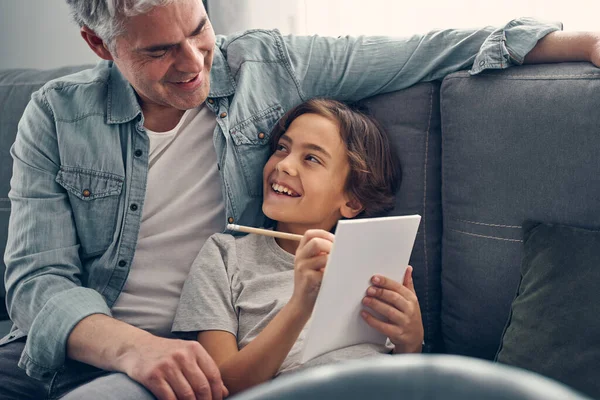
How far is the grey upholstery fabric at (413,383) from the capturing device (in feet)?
0.90

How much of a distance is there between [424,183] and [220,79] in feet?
1.76

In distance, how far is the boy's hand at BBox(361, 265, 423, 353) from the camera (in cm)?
116

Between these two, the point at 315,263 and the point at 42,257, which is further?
the point at 42,257

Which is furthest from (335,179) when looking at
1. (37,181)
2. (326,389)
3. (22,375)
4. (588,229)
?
(326,389)

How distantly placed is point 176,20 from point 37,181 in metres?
0.46

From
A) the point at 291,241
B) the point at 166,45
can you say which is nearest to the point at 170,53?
the point at 166,45

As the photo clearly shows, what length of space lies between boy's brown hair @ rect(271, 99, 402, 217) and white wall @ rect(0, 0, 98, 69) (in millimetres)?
1649

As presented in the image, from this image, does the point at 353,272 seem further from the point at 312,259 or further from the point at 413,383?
the point at 413,383

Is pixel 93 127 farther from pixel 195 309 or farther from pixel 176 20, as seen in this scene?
pixel 195 309

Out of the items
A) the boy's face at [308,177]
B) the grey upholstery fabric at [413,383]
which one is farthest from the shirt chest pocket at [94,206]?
the grey upholstery fabric at [413,383]

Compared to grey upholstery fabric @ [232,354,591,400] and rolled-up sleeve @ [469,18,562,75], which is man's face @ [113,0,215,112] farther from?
grey upholstery fabric @ [232,354,591,400]

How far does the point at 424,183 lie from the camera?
1535 millimetres

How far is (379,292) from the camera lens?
116cm

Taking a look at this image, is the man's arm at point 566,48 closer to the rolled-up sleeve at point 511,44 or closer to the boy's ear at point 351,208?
the rolled-up sleeve at point 511,44
